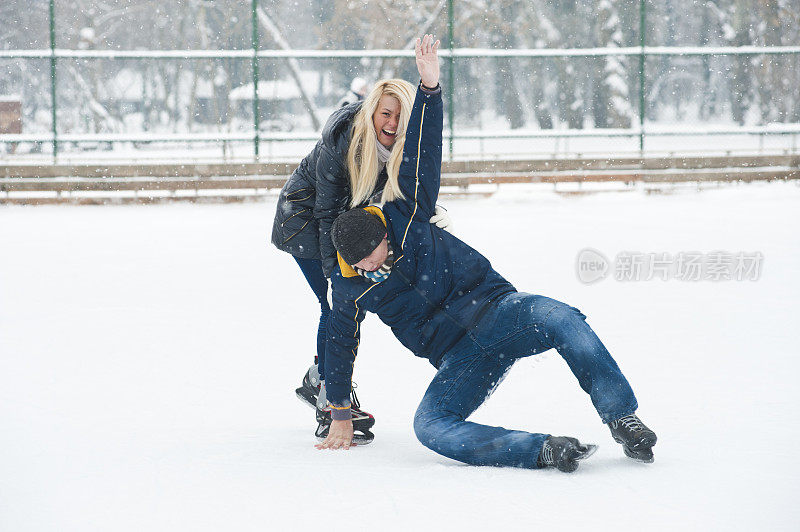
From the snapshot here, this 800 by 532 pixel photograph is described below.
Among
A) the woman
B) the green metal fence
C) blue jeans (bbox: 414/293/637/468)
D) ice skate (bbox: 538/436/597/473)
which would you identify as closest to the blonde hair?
the woman

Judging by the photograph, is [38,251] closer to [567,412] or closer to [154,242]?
[154,242]

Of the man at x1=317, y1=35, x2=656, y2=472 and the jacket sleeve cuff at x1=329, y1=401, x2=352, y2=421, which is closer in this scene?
the man at x1=317, y1=35, x2=656, y2=472

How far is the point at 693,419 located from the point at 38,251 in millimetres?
6308

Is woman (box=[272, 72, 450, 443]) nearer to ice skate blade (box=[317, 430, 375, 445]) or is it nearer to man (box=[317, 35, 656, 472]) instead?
ice skate blade (box=[317, 430, 375, 445])

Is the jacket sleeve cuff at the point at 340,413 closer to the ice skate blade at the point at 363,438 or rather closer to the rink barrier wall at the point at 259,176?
the ice skate blade at the point at 363,438

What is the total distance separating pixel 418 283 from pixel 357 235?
317mm

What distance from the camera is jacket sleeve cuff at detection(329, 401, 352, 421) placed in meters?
3.36

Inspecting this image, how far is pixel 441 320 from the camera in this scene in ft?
10.9

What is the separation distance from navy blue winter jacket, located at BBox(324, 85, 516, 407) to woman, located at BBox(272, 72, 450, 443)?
Result: 8cm

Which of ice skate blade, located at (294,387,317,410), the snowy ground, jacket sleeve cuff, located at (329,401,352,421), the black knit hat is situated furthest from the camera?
ice skate blade, located at (294,387,317,410)

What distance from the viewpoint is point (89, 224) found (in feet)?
33.7

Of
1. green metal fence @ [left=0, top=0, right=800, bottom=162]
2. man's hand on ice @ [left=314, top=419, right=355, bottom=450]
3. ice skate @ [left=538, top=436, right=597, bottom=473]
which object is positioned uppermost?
green metal fence @ [left=0, top=0, right=800, bottom=162]

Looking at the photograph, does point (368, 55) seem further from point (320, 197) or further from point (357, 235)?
point (357, 235)

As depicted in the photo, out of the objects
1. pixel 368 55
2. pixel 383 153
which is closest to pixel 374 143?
pixel 383 153
